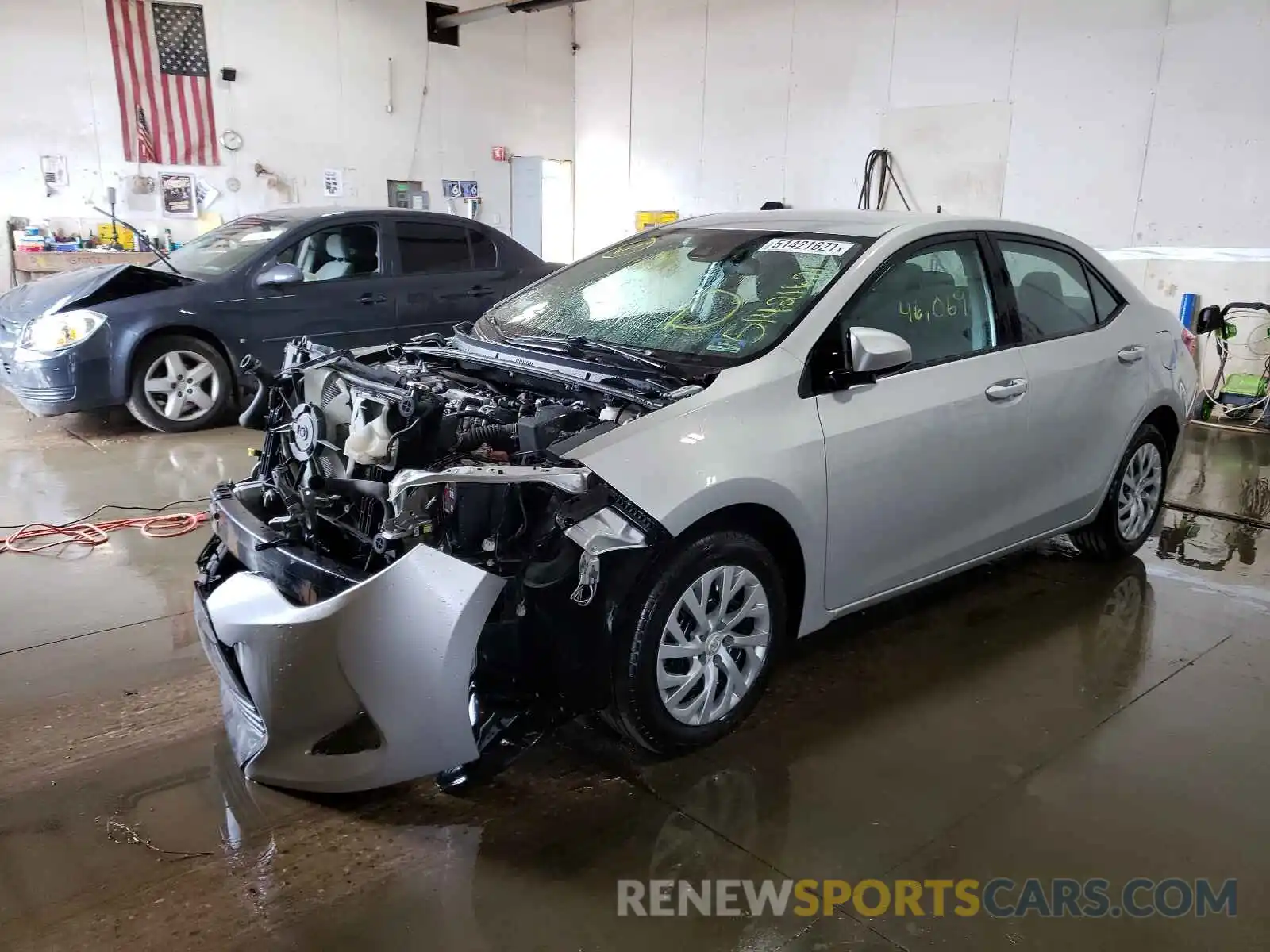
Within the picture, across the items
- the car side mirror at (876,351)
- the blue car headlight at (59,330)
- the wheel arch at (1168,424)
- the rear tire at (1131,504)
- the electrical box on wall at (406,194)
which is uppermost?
the electrical box on wall at (406,194)

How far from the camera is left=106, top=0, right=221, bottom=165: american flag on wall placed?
9.09 metres

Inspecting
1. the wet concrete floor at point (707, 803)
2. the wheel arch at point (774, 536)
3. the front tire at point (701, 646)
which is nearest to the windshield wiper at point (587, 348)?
the wheel arch at point (774, 536)

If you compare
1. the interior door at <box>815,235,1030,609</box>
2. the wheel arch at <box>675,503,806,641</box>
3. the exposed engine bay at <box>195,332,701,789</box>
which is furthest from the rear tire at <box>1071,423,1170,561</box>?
the exposed engine bay at <box>195,332,701,789</box>

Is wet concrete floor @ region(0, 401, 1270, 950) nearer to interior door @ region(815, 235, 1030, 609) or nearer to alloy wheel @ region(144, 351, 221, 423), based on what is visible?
interior door @ region(815, 235, 1030, 609)

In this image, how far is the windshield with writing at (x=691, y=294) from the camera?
281cm

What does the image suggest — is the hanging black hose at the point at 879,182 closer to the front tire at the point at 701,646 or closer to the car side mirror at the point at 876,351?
the car side mirror at the point at 876,351

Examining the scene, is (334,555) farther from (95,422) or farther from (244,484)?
(95,422)

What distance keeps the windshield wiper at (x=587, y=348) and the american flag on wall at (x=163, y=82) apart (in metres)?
8.09

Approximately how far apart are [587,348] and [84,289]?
4429mm

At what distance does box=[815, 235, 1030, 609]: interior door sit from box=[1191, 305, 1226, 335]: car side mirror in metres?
5.09

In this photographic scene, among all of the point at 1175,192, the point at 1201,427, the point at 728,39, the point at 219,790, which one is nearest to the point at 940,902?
the point at 219,790

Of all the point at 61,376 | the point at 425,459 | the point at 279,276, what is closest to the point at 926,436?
the point at 425,459

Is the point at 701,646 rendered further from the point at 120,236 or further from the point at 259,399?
the point at 120,236

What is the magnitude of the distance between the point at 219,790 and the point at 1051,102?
841 centimetres
